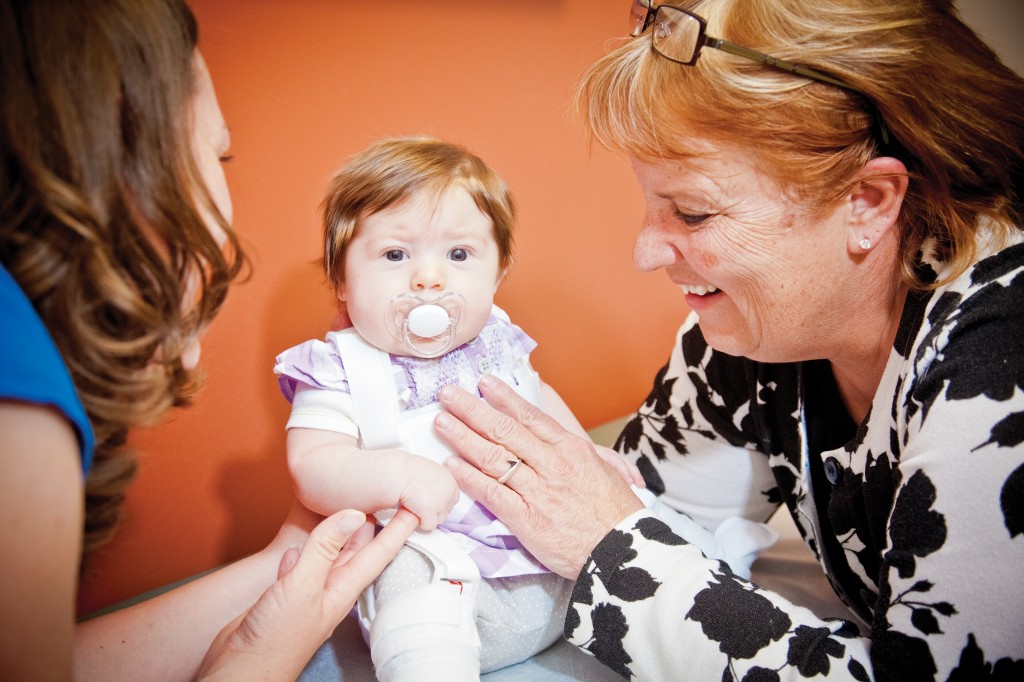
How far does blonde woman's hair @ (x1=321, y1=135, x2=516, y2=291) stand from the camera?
0.95 m

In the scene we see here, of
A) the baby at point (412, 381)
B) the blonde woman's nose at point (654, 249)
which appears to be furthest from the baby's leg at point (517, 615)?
the blonde woman's nose at point (654, 249)

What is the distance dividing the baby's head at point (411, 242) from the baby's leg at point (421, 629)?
12.3 inches

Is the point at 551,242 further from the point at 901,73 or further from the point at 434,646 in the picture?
the point at 434,646

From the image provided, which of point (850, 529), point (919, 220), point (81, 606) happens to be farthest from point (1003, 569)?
point (81, 606)

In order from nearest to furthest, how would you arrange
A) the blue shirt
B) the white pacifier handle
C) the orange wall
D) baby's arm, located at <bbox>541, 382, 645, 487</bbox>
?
the blue shirt, the white pacifier handle, the orange wall, baby's arm, located at <bbox>541, 382, 645, 487</bbox>

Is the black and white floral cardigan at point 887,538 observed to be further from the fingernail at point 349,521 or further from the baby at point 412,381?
the fingernail at point 349,521

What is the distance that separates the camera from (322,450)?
0.92 m

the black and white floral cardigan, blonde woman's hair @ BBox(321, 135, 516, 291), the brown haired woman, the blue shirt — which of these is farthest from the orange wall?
the black and white floral cardigan

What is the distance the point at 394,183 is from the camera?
94 centimetres

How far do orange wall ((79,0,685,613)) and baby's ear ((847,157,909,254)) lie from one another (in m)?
0.63

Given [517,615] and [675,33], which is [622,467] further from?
[675,33]

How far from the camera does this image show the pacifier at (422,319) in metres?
0.94

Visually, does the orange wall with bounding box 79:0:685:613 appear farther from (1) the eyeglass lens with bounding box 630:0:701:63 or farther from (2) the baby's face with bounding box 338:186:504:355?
(1) the eyeglass lens with bounding box 630:0:701:63

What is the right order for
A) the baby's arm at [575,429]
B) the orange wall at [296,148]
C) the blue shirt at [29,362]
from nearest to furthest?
the blue shirt at [29,362] → the orange wall at [296,148] → the baby's arm at [575,429]
